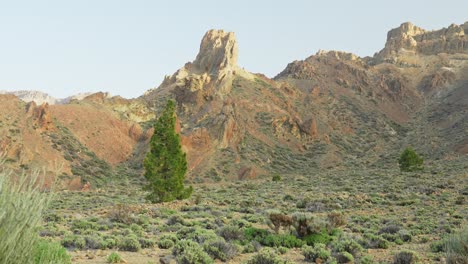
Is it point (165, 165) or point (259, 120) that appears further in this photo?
point (259, 120)

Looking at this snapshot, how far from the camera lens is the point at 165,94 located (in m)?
84.6

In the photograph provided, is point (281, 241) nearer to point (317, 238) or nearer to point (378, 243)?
point (317, 238)

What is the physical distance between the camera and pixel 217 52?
92.1m

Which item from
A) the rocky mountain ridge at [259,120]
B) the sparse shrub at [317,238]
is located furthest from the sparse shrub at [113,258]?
the rocky mountain ridge at [259,120]

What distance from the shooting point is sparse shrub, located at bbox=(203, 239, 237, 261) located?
41.2 feet

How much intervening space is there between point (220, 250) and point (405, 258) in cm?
541

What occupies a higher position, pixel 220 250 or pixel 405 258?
pixel 405 258

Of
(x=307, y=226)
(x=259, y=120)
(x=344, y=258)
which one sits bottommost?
(x=344, y=258)

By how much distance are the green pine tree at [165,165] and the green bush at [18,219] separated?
1028 inches

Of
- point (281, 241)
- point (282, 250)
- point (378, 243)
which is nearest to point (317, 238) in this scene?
point (281, 241)

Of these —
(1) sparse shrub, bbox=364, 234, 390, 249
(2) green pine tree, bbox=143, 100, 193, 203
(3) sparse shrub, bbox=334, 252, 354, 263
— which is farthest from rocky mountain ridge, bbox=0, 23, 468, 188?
(3) sparse shrub, bbox=334, 252, 354, 263

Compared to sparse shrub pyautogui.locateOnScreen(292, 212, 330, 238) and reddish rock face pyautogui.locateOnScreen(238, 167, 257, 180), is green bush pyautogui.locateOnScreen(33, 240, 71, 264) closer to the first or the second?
sparse shrub pyautogui.locateOnScreen(292, 212, 330, 238)

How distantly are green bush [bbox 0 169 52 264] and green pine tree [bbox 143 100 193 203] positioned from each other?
26.1m

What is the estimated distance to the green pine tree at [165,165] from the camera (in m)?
30.7
